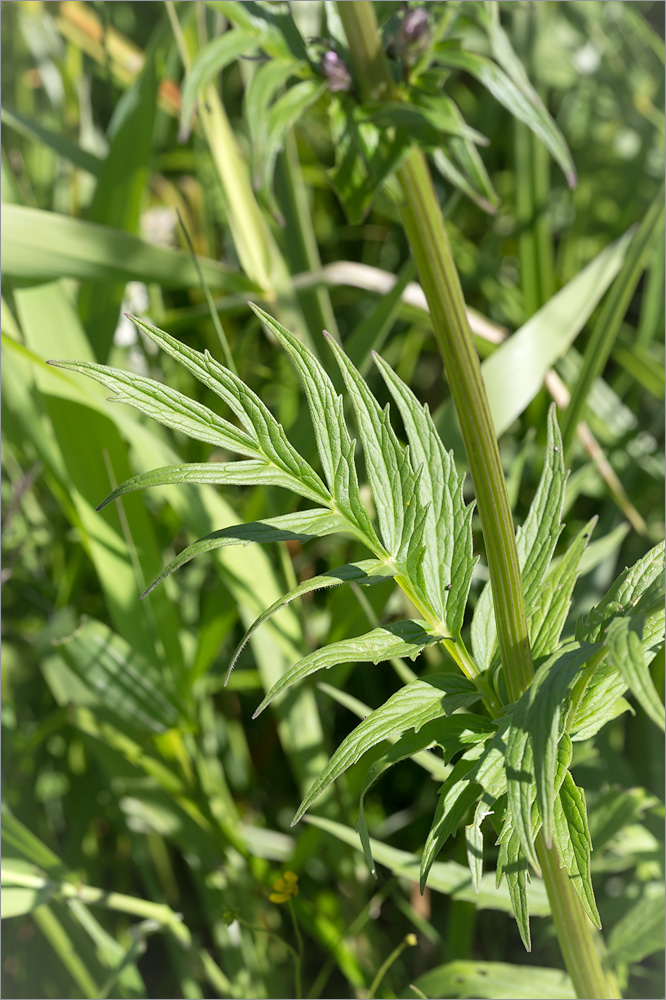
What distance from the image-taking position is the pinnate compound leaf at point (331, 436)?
0.33 meters

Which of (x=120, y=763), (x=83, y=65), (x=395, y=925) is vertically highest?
(x=83, y=65)

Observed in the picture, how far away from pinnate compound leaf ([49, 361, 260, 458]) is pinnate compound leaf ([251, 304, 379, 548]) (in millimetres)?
33

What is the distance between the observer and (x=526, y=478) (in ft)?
3.00

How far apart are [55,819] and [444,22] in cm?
84

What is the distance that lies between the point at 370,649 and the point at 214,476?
11cm

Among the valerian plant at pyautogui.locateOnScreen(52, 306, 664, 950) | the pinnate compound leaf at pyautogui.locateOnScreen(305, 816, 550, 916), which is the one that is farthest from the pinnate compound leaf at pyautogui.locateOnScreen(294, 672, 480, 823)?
the pinnate compound leaf at pyautogui.locateOnScreen(305, 816, 550, 916)

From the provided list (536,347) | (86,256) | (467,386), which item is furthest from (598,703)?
(86,256)

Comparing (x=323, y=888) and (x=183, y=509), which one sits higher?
(x=183, y=509)

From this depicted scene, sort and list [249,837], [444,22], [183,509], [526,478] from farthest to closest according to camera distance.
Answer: [526,478]
[249,837]
[183,509]
[444,22]

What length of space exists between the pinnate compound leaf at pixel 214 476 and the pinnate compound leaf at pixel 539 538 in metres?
0.14

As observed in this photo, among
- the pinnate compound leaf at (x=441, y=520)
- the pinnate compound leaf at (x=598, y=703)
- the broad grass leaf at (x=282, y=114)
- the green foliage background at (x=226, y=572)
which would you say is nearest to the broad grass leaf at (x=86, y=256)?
the green foliage background at (x=226, y=572)

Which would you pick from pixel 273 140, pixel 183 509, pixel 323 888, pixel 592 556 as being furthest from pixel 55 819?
pixel 273 140

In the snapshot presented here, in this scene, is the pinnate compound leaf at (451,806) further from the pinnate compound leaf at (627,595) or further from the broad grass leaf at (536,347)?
the broad grass leaf at (536,347)

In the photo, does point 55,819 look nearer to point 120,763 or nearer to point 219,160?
point 120,763
